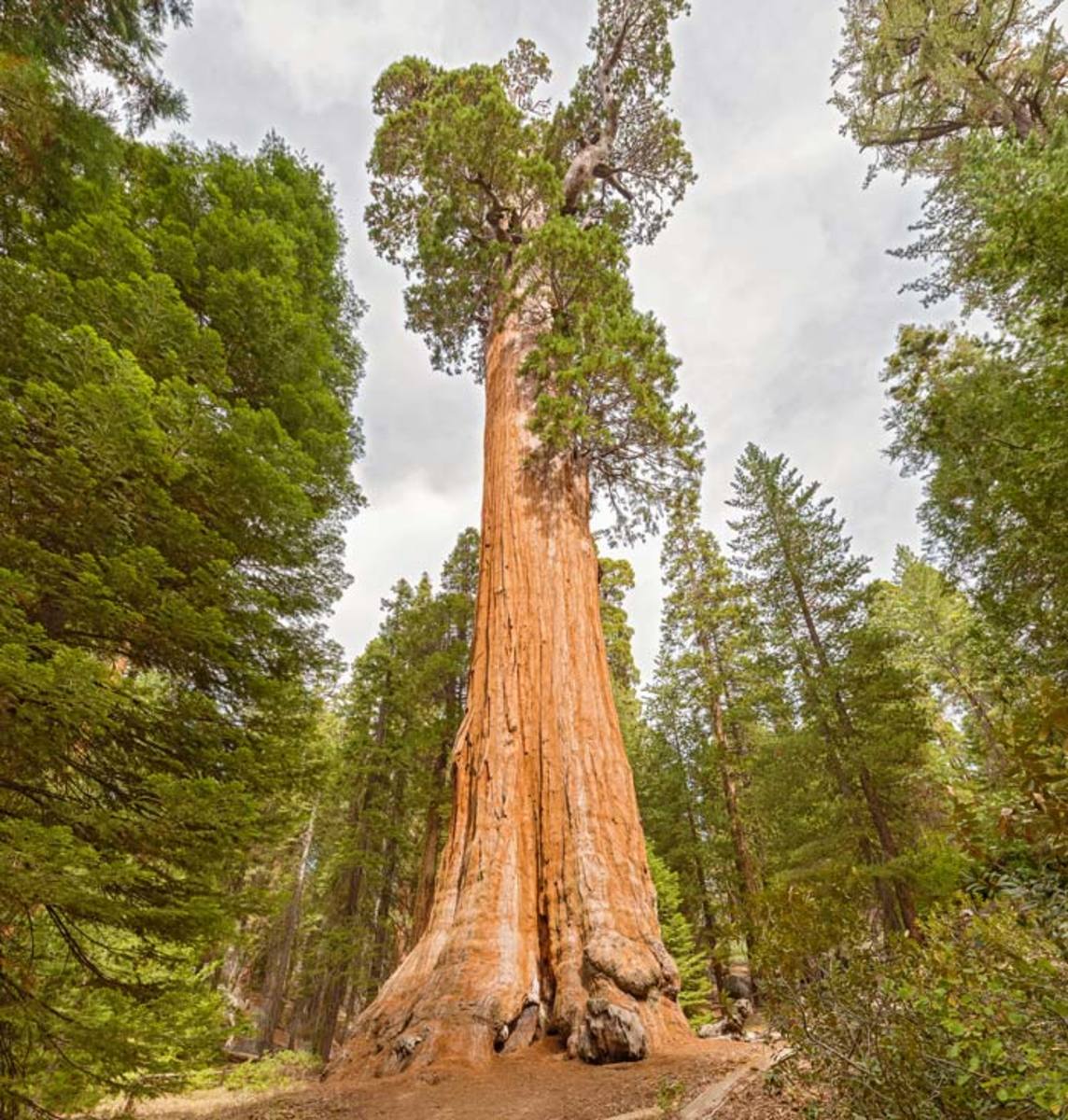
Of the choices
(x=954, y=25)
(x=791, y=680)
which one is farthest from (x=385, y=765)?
(x=954, y=25)

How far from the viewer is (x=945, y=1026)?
165 cm

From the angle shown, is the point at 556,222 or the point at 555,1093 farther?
the point at 556,222

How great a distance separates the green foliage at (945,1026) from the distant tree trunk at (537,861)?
204 cm

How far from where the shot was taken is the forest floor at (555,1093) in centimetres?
283

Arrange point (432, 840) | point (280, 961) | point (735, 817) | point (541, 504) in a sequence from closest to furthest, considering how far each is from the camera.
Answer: point (541, 504) → point (432, 840) → point (735, 817) → point (280, 961)

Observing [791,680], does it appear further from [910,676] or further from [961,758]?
[961,758]

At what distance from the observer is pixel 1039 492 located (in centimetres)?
698

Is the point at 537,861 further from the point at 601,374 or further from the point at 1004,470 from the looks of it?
the point at 1004,470

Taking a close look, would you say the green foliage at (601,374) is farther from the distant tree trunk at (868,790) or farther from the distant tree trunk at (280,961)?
the distant tree trunk at (280,961)

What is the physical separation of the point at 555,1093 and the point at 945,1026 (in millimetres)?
2560

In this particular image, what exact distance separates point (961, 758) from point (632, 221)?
15.8 metres

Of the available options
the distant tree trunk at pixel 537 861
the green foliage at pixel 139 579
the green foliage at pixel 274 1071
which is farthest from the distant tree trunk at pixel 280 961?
the distant tree trunk at pixel 537 861

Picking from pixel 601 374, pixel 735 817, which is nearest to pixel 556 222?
pixel 601 374

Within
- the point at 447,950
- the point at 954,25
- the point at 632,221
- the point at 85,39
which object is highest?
the point at 954,25
